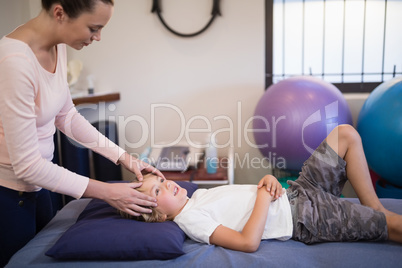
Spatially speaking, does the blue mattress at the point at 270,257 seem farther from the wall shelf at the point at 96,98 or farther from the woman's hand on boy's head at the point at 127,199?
the wall shelf at the point at 96,98

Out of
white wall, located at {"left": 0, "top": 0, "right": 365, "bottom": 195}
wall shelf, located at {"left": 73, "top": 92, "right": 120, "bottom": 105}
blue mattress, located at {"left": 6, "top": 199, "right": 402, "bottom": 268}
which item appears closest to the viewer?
blue mattress, located at {"left": 6, "top": 199, "right": 402, "bottom": 268}

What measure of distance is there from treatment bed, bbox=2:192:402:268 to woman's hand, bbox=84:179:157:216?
94 mm

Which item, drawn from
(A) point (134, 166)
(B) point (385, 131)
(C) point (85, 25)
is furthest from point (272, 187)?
(B) point (385, 131)

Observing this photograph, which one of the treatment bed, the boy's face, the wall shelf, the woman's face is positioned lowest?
the treatment bed

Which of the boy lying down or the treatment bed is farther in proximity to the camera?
the boy lying down

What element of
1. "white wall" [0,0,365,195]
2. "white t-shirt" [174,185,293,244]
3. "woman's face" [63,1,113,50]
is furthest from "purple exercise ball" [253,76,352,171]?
"woman's face" [63,1,113,50]

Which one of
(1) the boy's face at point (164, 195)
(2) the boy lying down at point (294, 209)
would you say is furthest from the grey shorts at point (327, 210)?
(1) the boy's face at point (164, 195)

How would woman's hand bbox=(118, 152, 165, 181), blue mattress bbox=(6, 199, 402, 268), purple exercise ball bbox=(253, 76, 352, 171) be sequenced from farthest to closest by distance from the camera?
purple exercise ball bbox=(253, 76, 352, 171)
woman's hand bbox=(118, 152, 165, 181)
blue mattress bbox=(6, 199, 402, 268)

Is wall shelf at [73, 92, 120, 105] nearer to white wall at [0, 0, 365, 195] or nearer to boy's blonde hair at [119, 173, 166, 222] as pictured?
white wall at [0, 0, 365, 195]

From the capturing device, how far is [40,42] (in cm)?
120

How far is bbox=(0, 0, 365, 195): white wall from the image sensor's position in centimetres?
275

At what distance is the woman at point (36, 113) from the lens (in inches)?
43.1

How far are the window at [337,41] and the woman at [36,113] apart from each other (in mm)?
1794

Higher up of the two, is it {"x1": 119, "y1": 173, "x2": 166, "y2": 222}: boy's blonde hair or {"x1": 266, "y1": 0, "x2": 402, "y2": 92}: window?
{"x1": 266, "y1": 0, "x2": 402, "y2": 92}: window
